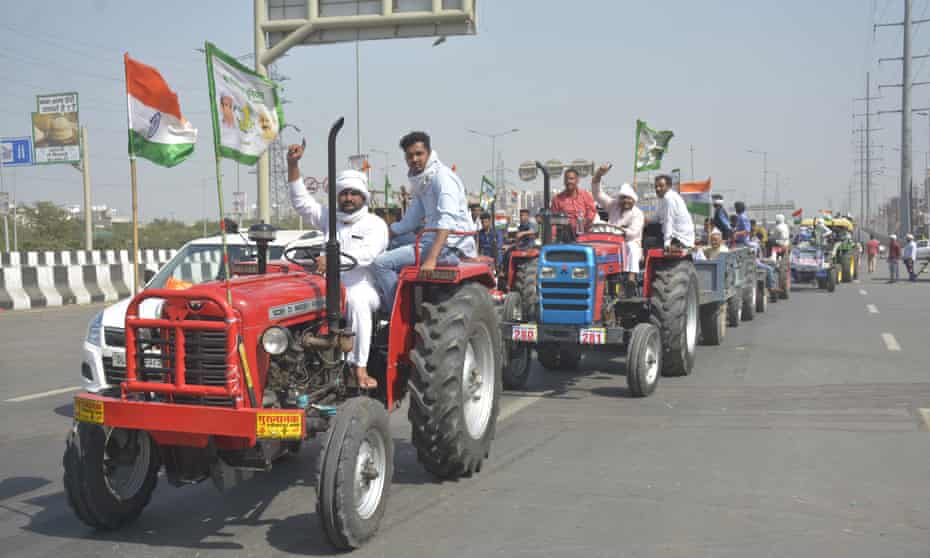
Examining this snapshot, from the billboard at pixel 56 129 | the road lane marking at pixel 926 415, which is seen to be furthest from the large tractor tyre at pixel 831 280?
the billboard at pixel 56 129

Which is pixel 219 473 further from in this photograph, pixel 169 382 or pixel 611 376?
pixel 611 376

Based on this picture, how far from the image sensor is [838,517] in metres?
5.35

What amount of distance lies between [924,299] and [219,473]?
21.9 m

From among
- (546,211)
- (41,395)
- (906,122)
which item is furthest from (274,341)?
(906,122)

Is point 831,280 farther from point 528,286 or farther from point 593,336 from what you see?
point 593,336

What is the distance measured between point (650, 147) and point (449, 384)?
10.6m

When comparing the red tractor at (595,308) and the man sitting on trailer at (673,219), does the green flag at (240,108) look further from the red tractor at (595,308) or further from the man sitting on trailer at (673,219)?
the man sitting on trailer at (673,219)

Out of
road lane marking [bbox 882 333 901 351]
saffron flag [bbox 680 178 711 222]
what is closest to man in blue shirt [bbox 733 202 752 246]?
saffron flag [bbox 680 178 711 222]

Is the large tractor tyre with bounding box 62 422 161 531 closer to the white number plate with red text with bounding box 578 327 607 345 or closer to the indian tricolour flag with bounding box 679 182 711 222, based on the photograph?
the white number plate with red text with bounding box 578 327 607 345

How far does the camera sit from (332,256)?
5.05 metres

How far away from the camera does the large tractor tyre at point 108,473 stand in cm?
483

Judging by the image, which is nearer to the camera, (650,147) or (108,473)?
(108,473)


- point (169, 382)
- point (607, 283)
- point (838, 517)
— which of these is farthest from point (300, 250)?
point (607, 283)

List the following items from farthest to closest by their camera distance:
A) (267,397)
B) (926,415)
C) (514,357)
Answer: (514,357)
(926,415)
(267,397)
